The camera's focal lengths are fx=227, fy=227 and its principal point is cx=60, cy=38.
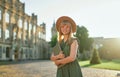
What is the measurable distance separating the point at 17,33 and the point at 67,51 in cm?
4891

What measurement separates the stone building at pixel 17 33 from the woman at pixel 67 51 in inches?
1634

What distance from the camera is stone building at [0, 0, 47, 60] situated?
149 ft

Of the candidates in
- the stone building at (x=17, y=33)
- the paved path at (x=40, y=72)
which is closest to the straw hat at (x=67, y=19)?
the paved path at (x=40, y=72)

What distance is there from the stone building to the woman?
4151cm

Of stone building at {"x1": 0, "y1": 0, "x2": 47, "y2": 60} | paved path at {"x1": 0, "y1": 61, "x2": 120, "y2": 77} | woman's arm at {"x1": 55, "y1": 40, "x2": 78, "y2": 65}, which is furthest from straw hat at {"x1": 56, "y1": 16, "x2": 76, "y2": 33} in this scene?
stone building at {"x1": 0, "y1": 0, "x2": 47, "y2": 60}

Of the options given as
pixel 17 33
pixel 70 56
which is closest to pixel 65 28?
pixel 70 56

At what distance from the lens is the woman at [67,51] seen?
3.16m

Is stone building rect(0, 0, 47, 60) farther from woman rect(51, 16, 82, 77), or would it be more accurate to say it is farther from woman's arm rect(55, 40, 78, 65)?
woman's arm rect(55, 40, 78, 65)

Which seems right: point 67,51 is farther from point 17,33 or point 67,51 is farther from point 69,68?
point 17,33

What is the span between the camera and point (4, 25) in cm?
4534

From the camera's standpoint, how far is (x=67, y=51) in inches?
128

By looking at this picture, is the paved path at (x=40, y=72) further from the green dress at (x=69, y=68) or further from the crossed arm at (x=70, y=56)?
the crossed arm at (x=70, y=56)

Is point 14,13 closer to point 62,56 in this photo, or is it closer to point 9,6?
point 9,6

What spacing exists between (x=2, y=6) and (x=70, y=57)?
44.2 m
